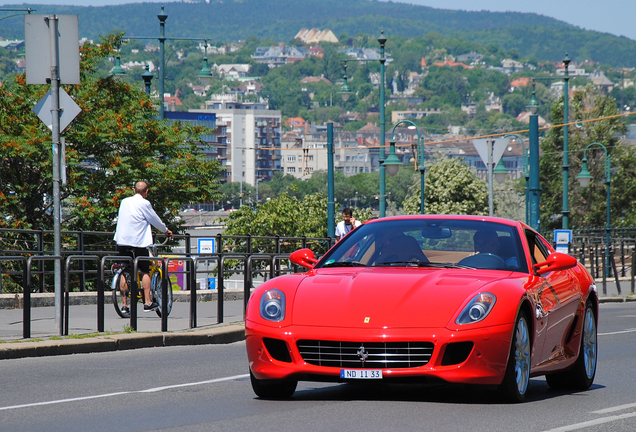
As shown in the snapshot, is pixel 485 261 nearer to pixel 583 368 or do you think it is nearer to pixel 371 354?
pixel 583 368

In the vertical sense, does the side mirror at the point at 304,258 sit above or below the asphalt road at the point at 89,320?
above

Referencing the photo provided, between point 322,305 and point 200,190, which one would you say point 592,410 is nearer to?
point 322,305

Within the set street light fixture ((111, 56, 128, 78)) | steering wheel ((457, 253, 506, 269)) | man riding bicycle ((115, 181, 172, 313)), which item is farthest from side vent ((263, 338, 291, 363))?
street light fixture ((111, 56, 128, 78))

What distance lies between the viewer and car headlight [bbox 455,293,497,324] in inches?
280

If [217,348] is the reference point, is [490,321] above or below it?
above

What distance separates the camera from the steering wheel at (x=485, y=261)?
8094 mm

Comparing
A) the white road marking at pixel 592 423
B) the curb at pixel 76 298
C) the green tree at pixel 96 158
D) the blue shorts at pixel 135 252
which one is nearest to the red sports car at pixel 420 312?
the white road marking at pixel 592 423

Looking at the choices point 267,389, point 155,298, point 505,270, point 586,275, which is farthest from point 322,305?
point 155,298

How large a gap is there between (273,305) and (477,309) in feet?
4.55

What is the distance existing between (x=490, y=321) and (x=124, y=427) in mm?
2418

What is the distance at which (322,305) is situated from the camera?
24.0 ft

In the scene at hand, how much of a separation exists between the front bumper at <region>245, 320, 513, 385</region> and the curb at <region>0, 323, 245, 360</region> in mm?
4410

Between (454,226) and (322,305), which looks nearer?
(322,305)

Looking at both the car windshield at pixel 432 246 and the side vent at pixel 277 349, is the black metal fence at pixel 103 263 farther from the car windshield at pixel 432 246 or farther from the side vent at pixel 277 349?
the side vent at pixel 277 349
